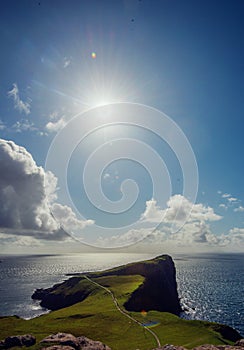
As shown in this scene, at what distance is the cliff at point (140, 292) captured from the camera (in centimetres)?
10760

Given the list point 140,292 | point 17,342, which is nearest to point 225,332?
point 140,292

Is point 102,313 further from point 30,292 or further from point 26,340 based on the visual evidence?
point 30,292

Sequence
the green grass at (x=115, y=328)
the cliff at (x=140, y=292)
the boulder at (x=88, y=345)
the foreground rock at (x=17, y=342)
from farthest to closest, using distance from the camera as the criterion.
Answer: the cliff at (x=140, y=292) < the green grass at (x=115, y=328) < the foreground rock at (x=17, y=342) < the boulder at (x=88, y=345)

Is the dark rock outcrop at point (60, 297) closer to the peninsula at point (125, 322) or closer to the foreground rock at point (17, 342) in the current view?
the peninsula at point (125, 322)

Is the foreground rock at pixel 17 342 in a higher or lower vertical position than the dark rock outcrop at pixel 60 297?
higher

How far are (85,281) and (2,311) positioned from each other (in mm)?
41949

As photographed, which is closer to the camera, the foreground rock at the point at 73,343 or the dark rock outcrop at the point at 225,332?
the foreground rock at the point at 73,343

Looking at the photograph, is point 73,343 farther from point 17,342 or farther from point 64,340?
point 17,342

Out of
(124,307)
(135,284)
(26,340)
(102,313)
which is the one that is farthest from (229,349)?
(135,284)

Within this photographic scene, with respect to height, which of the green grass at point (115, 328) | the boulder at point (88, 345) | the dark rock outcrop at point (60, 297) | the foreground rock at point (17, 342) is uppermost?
the boulder at point (88, 345)

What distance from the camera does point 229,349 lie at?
2977 centimetres

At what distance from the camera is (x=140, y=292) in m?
111

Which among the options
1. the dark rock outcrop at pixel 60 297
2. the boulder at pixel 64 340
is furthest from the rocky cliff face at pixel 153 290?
the boulder at pixel 64 340

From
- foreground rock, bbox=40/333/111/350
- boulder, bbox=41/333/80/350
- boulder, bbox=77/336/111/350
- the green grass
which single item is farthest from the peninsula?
boulder, bbox=41/333/80/350
